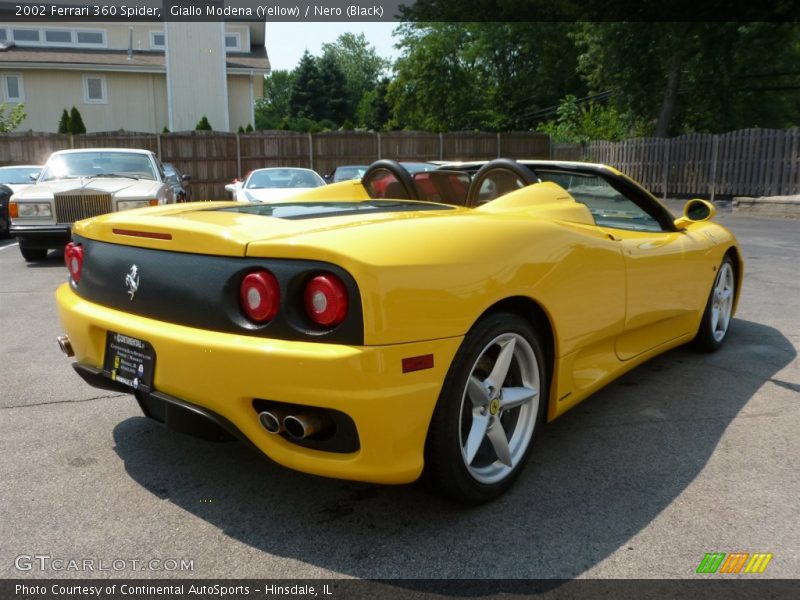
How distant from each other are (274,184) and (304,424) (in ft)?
33.9

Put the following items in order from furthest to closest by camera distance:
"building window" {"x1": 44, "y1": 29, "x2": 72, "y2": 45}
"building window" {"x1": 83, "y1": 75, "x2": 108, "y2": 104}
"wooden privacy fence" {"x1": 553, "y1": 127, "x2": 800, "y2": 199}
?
1. "building window" {"x1": 44, "y1": 29, "x2": 72, "y2": 45}
2. "building window" {"x1": 83, "y1": 75, "x2": 108, "y2": 104}
3. "wooden privacy fence" {"x1": 553, "y1": 127, "x2": 800, "y2": 199}

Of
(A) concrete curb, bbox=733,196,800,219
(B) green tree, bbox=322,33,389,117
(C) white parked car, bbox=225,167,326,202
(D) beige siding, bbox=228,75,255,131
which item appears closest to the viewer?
(C) white parked car, bbox=225,167,326,202

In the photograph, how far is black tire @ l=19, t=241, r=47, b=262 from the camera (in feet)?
30.0

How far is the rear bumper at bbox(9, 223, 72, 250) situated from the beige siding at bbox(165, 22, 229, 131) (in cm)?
2203

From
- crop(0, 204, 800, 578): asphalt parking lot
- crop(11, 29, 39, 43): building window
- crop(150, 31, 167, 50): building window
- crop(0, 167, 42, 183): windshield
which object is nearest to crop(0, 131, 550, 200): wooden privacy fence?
crop(0, 167, 42, 183): windshield

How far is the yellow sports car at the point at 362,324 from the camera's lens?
211 centimetres

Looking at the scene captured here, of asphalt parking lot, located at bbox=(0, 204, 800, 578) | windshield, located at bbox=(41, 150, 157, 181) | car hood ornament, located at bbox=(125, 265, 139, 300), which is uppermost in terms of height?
windshield, located at bbox=(41, 150, 157, 181)

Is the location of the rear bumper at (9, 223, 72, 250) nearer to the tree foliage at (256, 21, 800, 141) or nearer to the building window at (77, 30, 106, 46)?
the tree foliage at (256, 21, 800, 141)

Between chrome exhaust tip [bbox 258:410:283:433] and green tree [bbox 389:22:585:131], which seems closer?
chrome exhaust tip [bbox 258:410:283:433]

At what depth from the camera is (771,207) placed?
50.8 feet

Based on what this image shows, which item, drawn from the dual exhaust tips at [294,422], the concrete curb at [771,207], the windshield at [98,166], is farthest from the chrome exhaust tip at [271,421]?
the concrete curb at [771,207]

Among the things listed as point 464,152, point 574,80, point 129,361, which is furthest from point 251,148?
point 574,80

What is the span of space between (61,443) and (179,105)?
95.5ft

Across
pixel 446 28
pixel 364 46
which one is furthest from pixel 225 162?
pixel 364 46
